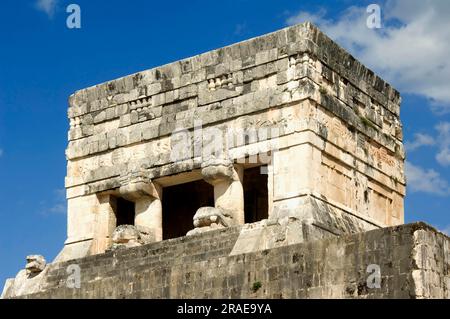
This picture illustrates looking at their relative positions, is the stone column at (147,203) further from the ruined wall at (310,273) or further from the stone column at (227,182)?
the ruined wall at (310,273)

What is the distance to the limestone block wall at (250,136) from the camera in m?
27.7

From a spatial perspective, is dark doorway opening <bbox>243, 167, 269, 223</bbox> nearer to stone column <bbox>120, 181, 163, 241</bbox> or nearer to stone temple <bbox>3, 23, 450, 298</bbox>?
stone temple <bbox>3, 23, 450, 298</bbox>

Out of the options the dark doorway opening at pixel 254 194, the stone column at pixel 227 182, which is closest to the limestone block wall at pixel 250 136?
the stone column at pixel 227 182

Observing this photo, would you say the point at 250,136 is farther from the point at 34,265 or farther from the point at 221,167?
the point at 34,265

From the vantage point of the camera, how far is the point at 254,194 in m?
32.2

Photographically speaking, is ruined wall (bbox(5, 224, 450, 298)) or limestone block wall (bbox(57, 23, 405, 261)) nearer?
ruined wall (bbox(5, 224, 450, 298))

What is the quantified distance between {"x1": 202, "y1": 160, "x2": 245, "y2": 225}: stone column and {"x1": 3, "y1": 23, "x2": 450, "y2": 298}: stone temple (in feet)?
0.10

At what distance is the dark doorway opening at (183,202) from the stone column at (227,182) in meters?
3.98

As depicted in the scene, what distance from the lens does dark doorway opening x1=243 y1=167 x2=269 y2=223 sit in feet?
105

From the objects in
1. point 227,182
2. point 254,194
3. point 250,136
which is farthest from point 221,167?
point 254,194

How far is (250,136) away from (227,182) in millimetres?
1187

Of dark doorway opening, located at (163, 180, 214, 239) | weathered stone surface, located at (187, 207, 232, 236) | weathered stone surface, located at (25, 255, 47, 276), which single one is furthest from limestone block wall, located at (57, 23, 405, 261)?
dark doorway opening, located at (163, 180, 214, 239)
